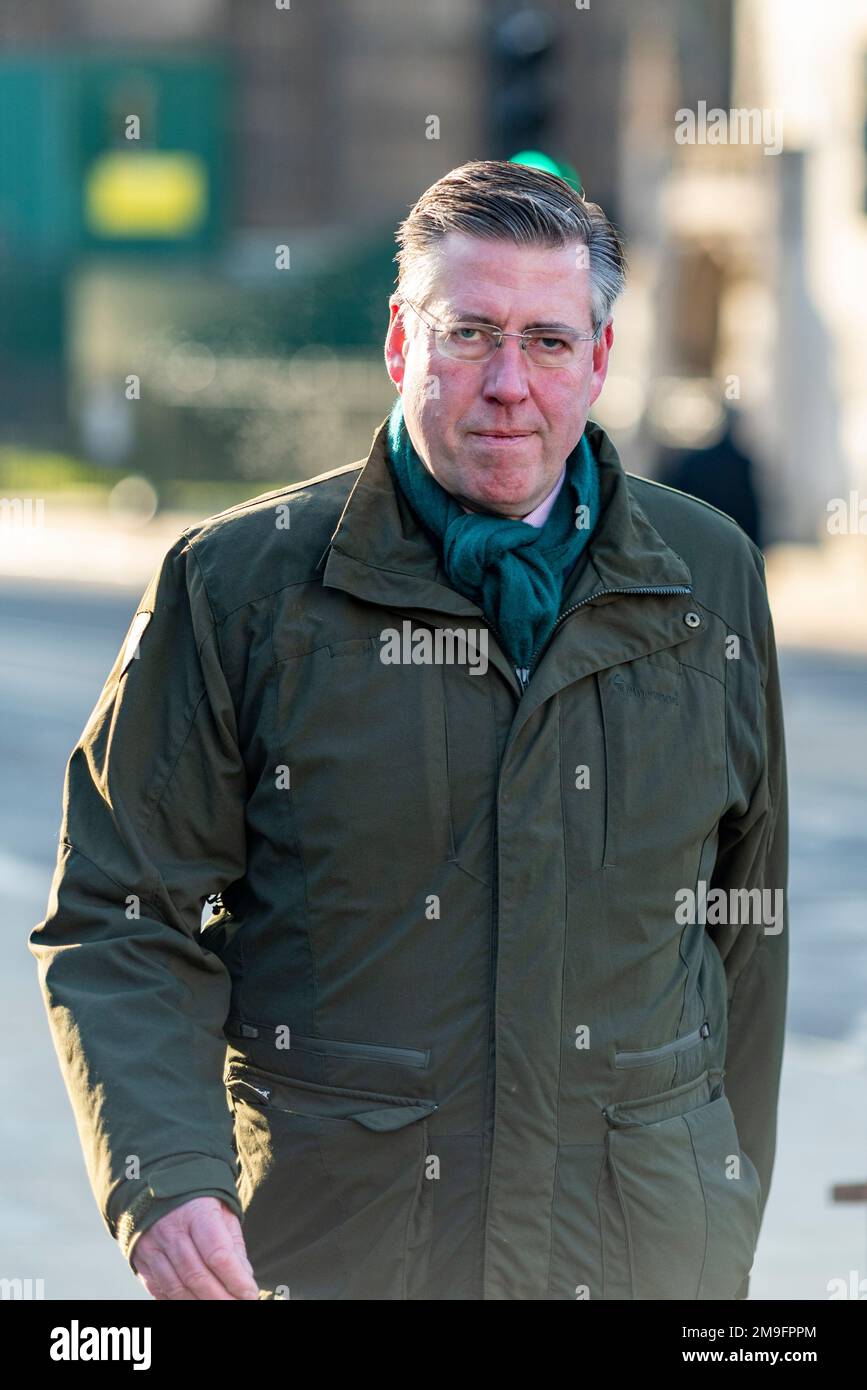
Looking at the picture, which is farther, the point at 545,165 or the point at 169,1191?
the point at 545,165

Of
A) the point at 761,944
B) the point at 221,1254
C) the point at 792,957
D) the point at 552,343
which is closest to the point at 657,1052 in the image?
the point at 761,944

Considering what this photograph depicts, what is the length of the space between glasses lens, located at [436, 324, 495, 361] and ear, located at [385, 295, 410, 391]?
0.43 ft

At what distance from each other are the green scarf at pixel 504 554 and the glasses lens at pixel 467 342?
0.32 feet

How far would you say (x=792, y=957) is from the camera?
30.5ft

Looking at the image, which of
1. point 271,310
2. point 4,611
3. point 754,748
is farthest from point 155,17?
point 754,748

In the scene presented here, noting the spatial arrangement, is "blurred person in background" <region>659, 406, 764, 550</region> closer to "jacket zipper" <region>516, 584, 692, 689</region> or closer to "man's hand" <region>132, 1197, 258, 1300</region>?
"jacket zipper" <region>516, 584, 692, 689</region>

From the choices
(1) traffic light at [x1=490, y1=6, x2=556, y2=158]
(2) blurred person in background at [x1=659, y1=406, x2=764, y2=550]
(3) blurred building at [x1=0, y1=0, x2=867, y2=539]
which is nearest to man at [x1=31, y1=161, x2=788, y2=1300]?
(1) traffic light at [x1=490, y1=6, x2=556, y2=158]

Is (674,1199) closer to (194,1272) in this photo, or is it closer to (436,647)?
(194,1272)

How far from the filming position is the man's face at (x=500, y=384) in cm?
300

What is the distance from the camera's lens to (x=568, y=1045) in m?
2.96

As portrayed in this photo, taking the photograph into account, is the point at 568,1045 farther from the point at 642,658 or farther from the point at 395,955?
the point at 642,658

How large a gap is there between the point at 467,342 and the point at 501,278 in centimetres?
9
